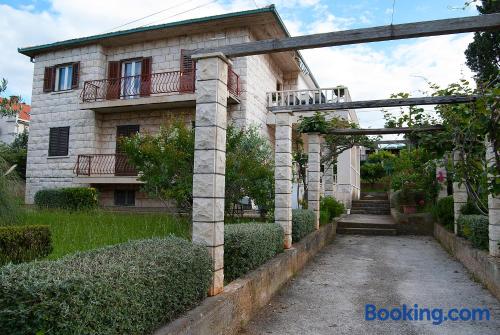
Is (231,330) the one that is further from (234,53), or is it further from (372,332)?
(234,53)

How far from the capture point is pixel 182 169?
8664mm

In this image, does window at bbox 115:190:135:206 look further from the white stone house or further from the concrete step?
the concrete step

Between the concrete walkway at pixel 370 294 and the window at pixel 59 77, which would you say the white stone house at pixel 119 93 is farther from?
the concrete walkway at pixel 370 294

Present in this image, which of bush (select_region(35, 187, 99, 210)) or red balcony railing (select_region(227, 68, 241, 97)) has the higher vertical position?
red balcony railing (select_region(227, 68, 241, 97))

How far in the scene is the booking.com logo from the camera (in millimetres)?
4656

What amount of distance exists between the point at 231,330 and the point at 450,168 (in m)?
5.32

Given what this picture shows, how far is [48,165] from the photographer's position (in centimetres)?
1622

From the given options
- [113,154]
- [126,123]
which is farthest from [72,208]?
[126,123]

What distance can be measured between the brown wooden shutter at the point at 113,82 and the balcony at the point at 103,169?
238 cm

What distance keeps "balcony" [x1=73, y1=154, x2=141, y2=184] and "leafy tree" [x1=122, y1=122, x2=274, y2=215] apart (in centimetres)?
578

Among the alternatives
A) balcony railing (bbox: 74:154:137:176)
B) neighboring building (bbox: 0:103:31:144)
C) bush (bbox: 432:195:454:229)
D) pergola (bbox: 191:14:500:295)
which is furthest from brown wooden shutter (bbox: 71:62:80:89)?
bush (bbox: 432:195:454:229)

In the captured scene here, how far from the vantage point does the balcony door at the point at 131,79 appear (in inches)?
617

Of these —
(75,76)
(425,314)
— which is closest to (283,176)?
(425,314)

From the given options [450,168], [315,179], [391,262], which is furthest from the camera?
[315,179]
